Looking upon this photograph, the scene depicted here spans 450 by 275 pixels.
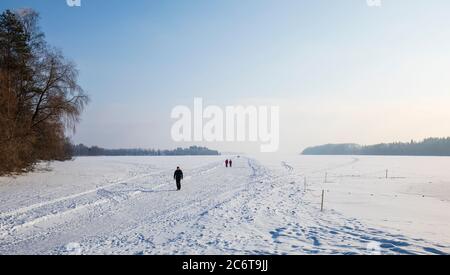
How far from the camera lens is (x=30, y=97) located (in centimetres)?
2625

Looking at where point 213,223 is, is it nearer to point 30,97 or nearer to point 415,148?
point 30,97

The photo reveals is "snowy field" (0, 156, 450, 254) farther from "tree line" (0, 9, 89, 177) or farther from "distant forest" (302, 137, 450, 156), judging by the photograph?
"distant forest" (302, 137, 450, 156)

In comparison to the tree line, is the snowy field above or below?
below

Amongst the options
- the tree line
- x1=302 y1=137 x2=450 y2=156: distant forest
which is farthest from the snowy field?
x1=302 y1=137 x2=450 y2=156: distant forest

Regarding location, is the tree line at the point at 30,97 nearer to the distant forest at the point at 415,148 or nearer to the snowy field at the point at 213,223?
the snowy field at the point at 213,223

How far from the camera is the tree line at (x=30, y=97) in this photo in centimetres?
2244

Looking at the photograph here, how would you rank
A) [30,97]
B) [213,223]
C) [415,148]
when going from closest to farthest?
[213,223], [30,97], [415,148]

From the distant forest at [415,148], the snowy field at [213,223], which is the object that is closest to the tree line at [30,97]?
the snowy field at [213,223]

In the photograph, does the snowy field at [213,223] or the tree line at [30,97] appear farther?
the tree line at [30,97]

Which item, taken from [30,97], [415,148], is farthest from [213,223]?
[415,148]

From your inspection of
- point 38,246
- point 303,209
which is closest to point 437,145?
point 303,209

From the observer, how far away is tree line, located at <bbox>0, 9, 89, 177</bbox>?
2244 centimetres

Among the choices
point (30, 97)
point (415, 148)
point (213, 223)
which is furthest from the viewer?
point (415, 148)
